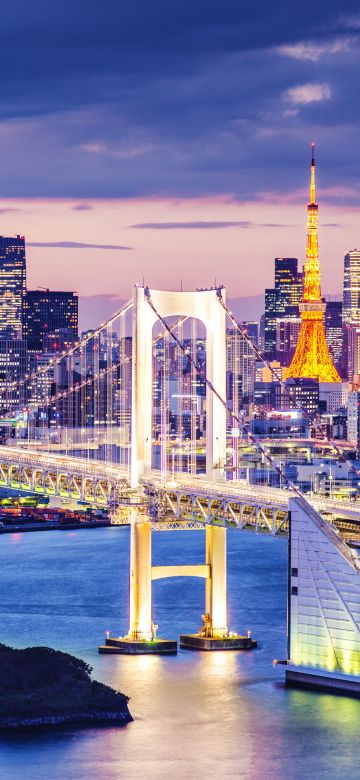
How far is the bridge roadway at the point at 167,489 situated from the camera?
1228 inches

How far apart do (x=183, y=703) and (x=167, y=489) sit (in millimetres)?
5104

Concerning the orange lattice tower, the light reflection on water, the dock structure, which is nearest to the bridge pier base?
the light reflection on water

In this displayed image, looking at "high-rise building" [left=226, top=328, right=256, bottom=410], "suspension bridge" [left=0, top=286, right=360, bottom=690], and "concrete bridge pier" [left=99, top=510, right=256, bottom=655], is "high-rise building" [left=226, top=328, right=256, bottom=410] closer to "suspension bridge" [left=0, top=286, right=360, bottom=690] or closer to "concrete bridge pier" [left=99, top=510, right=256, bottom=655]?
"suspension bridge" [left=0, top=286, right=360, bottom=690]

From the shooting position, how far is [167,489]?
109 ft

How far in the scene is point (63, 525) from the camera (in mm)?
55594

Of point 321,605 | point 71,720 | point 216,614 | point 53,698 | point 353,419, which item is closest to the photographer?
point 71,720

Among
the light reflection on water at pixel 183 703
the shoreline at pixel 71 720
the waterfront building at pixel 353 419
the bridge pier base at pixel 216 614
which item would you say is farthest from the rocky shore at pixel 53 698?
the waterfront building at pixel 353 419

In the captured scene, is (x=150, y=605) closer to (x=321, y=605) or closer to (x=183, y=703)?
(x=183, y=703)

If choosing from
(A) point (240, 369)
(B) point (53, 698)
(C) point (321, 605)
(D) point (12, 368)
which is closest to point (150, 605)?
(C) point (321, 605)

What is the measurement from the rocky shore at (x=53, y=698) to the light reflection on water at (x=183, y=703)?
1.07 feet

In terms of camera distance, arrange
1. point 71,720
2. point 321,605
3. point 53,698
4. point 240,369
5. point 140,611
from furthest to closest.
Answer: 1. point 240,369
2. point 140,611
3. point 321,605
4. point 53,698
5. point 71,720

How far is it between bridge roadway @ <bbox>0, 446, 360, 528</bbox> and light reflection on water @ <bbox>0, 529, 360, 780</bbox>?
1728mm

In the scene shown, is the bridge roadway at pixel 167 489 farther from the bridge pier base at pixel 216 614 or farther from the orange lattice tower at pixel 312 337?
the orange lattice tower at pixel 312 337

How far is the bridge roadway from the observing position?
31.2 metres
